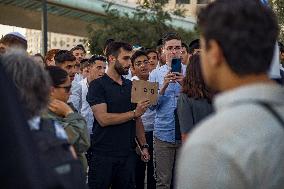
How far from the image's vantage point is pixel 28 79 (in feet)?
9.82

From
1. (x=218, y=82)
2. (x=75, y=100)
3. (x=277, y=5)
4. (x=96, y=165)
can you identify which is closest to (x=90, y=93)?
(x=96, y=165)

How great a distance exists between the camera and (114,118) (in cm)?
645

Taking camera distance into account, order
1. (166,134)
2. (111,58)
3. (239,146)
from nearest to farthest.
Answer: (239,146) → (111,58) → (166,134)

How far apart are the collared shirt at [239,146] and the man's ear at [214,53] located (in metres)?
0.11

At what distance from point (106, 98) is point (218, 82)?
14.5ft

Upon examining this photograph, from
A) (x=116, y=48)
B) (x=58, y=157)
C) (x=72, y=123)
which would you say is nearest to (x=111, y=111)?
(x=116, y=48)

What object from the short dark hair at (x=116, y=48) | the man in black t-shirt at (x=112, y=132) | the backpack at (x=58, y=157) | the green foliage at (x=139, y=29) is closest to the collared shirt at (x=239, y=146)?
the backpack at (x=58, y=157)

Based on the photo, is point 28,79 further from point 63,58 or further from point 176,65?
point 63,58

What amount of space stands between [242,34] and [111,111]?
451 centimetres

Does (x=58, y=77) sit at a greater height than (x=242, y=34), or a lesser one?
lesser

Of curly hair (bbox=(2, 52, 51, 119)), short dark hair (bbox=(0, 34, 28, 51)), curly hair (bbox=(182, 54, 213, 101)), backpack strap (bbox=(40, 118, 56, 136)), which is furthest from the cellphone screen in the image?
backpack strap (bbox=(40, 118, 56, 136))

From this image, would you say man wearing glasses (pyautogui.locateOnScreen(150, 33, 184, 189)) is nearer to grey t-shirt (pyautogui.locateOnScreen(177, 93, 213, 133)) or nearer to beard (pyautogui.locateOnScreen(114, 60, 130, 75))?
beard (pyautogui.locateOnScreen(114, 60, 130, 75))

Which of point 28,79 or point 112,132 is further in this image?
point 112,132

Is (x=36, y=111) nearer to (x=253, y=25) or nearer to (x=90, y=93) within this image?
(x=253, y=25)
